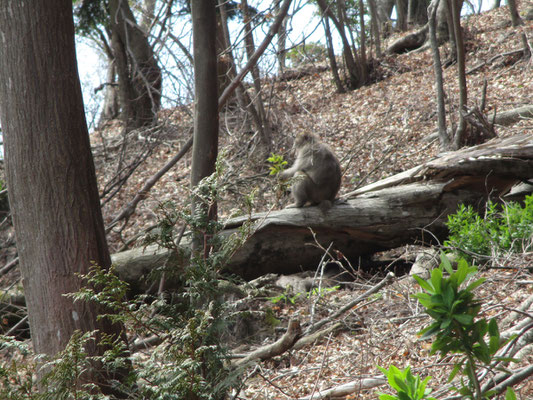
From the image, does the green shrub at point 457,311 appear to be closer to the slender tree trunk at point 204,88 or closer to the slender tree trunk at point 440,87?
the slender tree trunk at point 204,88

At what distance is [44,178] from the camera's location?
136 inches

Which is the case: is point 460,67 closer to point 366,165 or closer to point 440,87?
point 440,87

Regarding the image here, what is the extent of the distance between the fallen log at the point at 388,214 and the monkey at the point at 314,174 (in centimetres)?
26

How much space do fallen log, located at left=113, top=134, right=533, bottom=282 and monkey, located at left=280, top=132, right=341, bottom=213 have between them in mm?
261

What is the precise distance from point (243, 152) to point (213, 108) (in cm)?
568

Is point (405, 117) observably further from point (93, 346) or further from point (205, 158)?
point (93, 346)

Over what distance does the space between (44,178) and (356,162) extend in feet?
26.6

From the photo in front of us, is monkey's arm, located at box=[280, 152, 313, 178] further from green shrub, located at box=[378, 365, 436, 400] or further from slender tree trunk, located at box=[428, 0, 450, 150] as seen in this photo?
green shrub, located at box=[378, 365, 436, 400]

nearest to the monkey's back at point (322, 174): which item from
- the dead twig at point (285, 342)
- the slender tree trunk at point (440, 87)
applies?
the slender tree trunk at point (440, 87)

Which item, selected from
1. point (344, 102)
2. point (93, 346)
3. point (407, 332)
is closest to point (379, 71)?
point (344, 102)

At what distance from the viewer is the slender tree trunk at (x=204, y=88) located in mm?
4828

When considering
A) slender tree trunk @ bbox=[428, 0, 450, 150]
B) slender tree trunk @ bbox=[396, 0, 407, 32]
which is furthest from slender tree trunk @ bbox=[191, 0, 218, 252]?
slender tree trunk @ bbox=[396, 0, 407, 32]

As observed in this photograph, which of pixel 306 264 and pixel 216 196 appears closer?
pixel 216 196

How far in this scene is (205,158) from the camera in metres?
4.93
